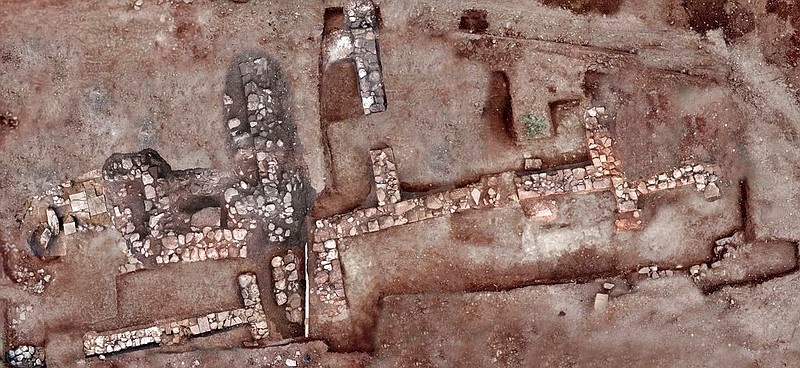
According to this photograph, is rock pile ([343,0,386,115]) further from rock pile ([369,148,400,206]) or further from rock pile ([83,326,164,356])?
rock pile ([83,326,164,356])

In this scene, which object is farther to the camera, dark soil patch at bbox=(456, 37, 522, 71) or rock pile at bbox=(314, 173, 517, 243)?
dark soil patch at bbox=(456, 37, 522, 71)

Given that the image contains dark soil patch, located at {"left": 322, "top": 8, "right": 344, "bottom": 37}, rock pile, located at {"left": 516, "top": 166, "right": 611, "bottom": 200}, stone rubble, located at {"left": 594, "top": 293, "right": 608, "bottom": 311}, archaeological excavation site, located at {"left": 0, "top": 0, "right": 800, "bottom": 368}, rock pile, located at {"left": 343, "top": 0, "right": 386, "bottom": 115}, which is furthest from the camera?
dark soil patch, located at {"left": 322, "top": 8, "right": 344, "bottom": 37}

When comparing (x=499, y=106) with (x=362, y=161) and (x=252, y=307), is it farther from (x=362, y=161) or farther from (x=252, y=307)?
(x=252, y=307)

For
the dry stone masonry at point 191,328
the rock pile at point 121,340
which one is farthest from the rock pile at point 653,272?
the rock pile at point 121,340

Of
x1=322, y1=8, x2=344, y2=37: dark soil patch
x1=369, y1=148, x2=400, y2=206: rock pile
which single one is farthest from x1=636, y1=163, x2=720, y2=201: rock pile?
x1=322, y1=8, x2=344, y2=37: dark soil patch

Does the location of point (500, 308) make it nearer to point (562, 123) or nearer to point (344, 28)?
point (562, 123)

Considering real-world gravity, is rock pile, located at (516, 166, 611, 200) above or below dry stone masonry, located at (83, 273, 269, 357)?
above

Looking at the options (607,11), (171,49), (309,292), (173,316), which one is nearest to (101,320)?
(173,316)
